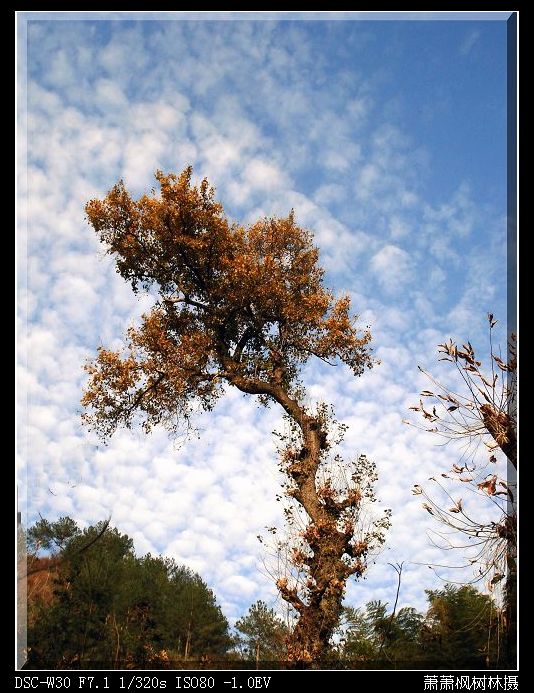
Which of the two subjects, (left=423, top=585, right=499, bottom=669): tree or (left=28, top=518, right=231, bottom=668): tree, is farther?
(left=28, top=518, right=231, bottom=668): tree

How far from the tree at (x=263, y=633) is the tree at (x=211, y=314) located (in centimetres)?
243

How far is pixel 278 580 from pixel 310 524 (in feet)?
3.38

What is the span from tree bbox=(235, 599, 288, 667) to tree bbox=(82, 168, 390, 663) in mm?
2428

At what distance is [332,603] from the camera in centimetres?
905

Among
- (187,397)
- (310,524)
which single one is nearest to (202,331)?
(187,397)

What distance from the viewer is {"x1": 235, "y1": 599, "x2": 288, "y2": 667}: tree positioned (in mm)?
9102

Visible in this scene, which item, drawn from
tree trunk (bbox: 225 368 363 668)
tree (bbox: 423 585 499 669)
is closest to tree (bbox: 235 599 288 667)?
tree trunk (bbox: 225 368 363 668)

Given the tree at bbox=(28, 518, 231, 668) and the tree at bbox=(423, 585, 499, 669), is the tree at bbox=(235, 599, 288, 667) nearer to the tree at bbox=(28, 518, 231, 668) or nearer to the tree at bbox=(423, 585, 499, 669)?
the tree at bbox=(28, 518, 231, 668)

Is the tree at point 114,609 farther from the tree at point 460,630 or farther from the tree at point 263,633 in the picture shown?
the tree at point 460,630

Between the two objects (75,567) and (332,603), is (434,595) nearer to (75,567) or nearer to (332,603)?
(332,603)

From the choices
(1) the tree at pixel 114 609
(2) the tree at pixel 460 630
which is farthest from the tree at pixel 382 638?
(1) the tree at pixel 114 609

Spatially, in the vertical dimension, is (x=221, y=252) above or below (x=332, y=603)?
above

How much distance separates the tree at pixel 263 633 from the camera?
29.9 ft
